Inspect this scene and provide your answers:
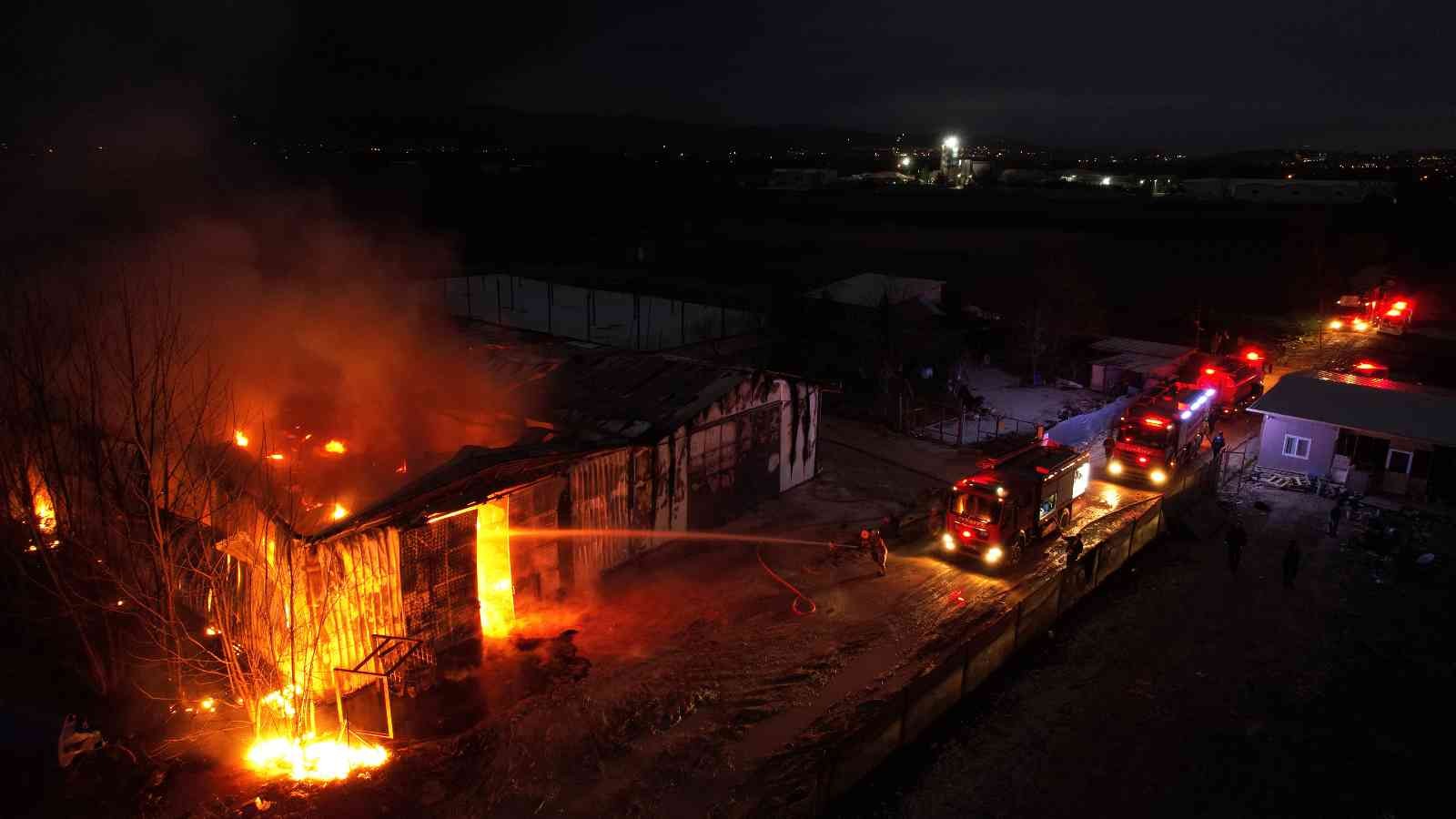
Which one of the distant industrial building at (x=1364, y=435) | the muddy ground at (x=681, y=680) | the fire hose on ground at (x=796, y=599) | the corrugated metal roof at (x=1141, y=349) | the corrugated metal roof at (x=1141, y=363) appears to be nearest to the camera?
the muddy ground at (x=681, y=680)

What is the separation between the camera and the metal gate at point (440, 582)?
1172 centimetres

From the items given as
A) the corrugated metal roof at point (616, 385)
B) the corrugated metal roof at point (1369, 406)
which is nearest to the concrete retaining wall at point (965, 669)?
the corrugated metal roof at point (616, 385)

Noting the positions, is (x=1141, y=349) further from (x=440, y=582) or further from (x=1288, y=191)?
(x=1288, y=191)

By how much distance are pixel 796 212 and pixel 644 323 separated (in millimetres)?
52621

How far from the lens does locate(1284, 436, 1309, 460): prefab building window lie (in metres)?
21.0

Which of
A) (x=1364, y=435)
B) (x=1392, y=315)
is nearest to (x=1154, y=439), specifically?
(x=1364, y=435)

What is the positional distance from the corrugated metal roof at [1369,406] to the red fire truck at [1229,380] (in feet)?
8.38

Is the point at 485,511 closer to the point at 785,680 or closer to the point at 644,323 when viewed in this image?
the point at 785,680

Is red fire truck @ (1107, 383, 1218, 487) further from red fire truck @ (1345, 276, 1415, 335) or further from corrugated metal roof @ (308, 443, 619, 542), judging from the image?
red fire truck @ (1345, 276, 1415, 335)

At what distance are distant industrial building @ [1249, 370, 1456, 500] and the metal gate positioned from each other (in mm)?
19086

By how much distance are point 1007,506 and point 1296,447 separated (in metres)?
10.5

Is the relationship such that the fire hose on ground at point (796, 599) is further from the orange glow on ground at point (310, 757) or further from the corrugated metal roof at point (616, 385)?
the orange glow on ground at point (310, 757)

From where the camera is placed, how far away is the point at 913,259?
61906 millimetres

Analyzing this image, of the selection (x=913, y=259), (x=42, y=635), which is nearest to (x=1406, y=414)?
(x=42, y=635)
